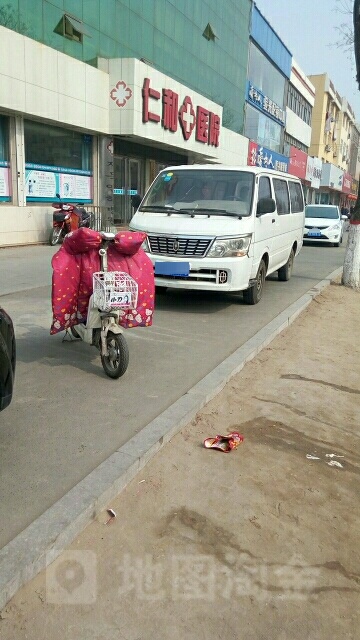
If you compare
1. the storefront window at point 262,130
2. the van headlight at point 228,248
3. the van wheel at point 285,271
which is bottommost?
the van wheel at point 285,271

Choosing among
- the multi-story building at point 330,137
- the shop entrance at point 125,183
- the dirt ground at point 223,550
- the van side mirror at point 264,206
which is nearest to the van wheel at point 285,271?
the van side mirror at point 264,206

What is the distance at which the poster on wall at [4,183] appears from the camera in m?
13.8

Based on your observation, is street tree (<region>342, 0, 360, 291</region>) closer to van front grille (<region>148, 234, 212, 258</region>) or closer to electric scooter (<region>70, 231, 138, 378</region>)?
van front grille (<region>148, 234, 212, 258</region>)

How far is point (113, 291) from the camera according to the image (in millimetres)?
4449

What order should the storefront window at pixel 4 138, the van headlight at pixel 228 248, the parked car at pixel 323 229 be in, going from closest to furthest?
1. the van headlight at pixel 228 248
2. the storefront window at pixel 4 138
3. the parked car at pixel 323 229

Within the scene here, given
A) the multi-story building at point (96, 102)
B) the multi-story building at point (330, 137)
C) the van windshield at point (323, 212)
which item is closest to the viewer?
the multi-story building at point (96, 102)

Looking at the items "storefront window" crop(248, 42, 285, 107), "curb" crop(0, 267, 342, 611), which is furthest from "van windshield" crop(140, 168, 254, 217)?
"storefront window" crop(248, 42, 285, 107)

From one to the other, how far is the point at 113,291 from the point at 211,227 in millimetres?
3002

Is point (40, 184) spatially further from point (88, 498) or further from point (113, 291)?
point (88, 498)

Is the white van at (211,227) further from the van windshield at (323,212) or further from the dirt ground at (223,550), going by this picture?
the van windshield at (323,212)

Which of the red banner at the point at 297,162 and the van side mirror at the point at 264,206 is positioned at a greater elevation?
the red banner at the point at 297,162

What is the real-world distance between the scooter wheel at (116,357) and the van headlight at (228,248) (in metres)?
2.75

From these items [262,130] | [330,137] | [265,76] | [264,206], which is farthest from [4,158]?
[330,137]

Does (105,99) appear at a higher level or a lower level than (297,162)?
lower
